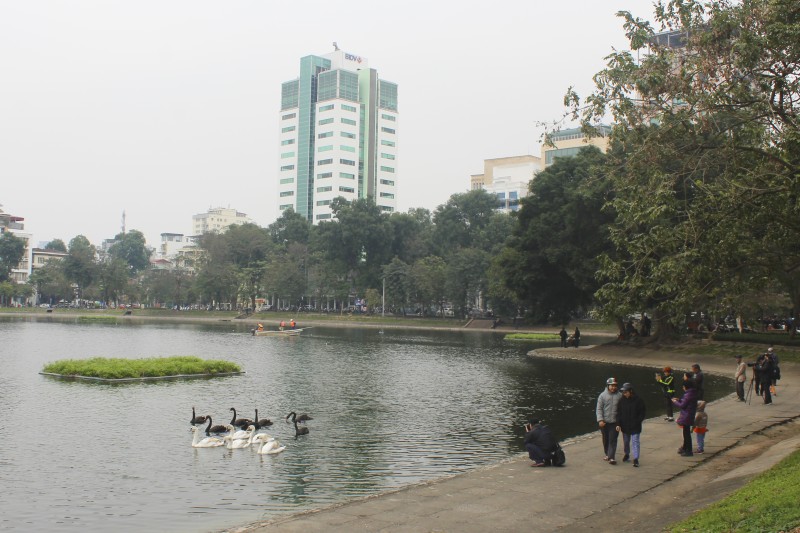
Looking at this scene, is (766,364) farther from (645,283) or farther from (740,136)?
(740,136)

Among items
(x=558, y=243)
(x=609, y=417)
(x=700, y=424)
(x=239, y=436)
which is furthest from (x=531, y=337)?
(x=609, y=417)

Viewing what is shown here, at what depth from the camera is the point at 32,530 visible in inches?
514

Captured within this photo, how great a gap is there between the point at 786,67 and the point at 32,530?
68.8ft

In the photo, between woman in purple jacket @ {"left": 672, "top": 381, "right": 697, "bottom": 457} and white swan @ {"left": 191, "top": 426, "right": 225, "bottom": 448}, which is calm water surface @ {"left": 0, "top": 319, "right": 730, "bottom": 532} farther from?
woman in purple jacket @ {"left": 672, "top": 381, "right": 697, "bottom": 457}

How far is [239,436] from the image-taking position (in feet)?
67.3

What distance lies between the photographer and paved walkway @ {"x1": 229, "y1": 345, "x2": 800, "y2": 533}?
12.1 m

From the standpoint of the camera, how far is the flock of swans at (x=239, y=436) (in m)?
19.8

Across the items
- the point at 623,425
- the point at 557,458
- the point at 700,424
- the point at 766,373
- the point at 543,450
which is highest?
the point at 766,373

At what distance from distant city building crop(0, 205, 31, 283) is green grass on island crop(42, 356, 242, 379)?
157 m

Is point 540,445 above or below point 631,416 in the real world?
below

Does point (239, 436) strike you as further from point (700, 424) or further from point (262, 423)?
point (700, 424)

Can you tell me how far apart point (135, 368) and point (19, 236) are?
535 feet

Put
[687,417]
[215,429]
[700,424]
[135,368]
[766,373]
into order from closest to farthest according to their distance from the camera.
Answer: [687,417] < [700,424] < [215,429] < [766,373] < [135,368]

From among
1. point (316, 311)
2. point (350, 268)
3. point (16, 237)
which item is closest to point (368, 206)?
point (350, 268)
